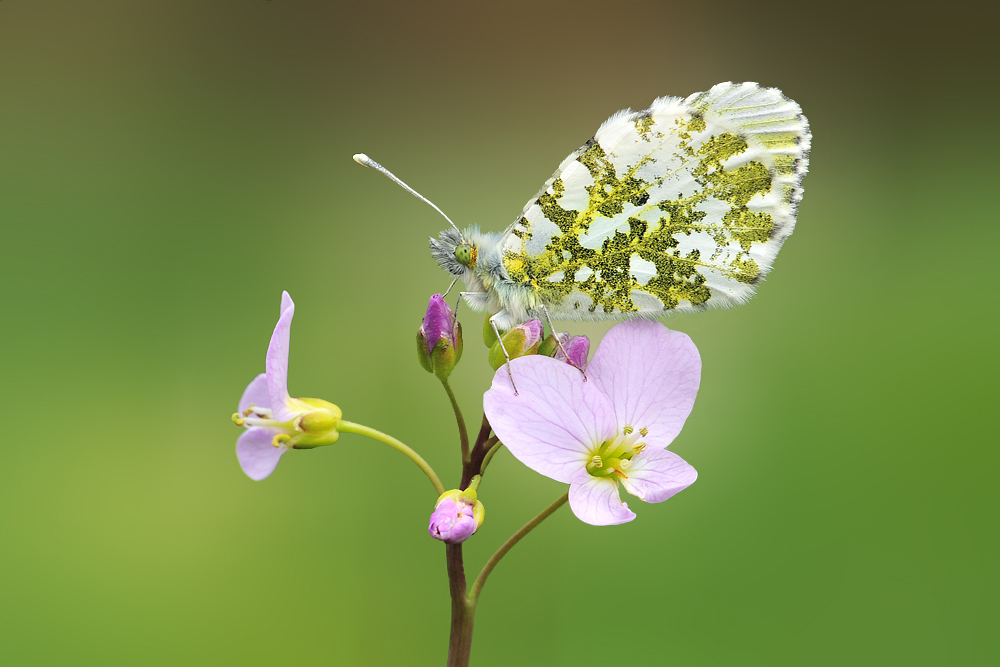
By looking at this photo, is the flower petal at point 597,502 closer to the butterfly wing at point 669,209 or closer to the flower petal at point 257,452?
the butterfly wing at point 669,209

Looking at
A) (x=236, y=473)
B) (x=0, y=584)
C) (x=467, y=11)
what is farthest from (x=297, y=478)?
(x=467, y=11)

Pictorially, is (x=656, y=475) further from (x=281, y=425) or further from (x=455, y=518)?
(x=281, y=425)

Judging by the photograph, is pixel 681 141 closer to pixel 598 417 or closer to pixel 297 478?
pixel 598 417

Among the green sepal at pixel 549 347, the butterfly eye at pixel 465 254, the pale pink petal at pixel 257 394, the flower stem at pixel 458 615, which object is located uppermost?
the butterfly eye at pixel 465 254

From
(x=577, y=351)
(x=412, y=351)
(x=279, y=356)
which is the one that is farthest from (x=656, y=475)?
(x=412, y=351)

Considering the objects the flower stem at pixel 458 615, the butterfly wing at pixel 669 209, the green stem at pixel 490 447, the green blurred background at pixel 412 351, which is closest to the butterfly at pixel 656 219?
the butterfly wing at pixel 669 209
